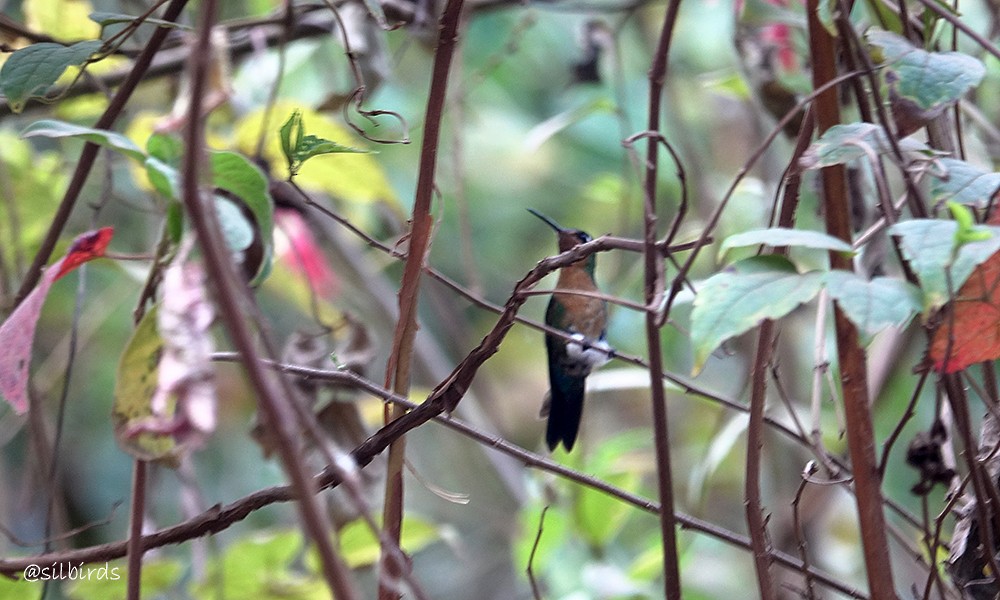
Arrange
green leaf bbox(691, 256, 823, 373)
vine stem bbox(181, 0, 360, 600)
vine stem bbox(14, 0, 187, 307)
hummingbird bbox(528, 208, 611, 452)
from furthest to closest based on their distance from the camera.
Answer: hummingbird bbox(528, 208, 611, 452)
vine stem bbox(14, 0, 187, 307)
green leaf bbox(691, 256, 823, 373)
vine stem bbox(181, 0, 360, 600)

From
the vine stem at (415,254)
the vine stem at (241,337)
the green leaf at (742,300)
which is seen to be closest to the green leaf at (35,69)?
the vine stem at (415,254)

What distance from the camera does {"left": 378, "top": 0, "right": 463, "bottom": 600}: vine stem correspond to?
71 centimetres

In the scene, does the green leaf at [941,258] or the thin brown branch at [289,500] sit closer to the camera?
the green leaf at [941,258]

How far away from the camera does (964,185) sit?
629 mm

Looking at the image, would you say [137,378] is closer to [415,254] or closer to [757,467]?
[415,254]

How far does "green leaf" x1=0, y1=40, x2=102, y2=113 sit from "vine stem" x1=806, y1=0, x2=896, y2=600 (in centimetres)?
63

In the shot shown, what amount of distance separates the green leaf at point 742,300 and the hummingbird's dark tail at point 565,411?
2.00ft

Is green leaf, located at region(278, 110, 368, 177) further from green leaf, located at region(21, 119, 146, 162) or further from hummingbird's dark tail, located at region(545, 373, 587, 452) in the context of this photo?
hummingbird's dark tail, located at region(545, 373, 587, 452)

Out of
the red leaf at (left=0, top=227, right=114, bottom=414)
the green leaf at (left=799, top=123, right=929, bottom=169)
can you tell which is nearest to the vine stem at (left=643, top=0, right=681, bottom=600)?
the green leaf at (left=799, top=123, right=929, bottom=169)

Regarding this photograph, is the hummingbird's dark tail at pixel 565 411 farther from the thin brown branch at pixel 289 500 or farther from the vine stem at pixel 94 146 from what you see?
the vine stem at pixel 94 146

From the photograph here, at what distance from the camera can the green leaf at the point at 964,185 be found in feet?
2.03

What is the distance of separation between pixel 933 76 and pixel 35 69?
0.72 metres

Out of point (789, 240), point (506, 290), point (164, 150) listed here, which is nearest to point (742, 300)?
point (789, 240)

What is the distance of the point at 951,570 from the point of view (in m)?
0.75
